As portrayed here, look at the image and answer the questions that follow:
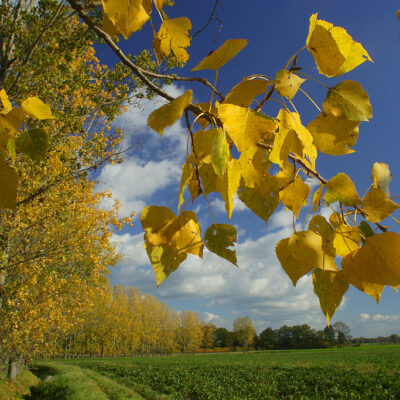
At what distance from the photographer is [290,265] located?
0.33 meters

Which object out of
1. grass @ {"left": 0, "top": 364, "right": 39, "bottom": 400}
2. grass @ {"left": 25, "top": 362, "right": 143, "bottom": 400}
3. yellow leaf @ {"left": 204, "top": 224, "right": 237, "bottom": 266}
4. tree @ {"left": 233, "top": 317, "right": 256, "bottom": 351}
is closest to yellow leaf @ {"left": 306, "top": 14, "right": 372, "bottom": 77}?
yellow leaf @ {"left": 204, "top": 224, "right": 237, "bottom": 266}

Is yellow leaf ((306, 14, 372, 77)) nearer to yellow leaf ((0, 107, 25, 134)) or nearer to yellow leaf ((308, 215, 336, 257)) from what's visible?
yellow leaf ((308, 215, 336, 257))

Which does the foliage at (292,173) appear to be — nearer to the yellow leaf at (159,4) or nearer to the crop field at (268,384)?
the yellow leaf at (159,4)

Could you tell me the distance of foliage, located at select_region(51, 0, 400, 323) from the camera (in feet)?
0.95

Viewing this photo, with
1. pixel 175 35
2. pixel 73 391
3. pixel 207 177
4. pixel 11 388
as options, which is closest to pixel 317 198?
pixel 207 177

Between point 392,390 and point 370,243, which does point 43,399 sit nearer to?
point 392,390

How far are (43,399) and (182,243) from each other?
13.9 metres

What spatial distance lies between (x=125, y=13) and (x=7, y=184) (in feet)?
0.84

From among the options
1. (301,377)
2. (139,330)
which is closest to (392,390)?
(301,377)

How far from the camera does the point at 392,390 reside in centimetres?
1091

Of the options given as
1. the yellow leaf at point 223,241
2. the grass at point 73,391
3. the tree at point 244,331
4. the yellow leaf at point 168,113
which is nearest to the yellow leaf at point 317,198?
the yellow leaf at point 223,241

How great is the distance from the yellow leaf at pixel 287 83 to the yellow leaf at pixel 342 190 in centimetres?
11

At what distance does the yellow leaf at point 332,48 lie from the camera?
32 cm

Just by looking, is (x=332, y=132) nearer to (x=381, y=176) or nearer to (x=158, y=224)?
(x=381, y=176)
